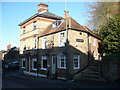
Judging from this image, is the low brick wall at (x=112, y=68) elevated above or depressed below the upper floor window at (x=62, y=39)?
below

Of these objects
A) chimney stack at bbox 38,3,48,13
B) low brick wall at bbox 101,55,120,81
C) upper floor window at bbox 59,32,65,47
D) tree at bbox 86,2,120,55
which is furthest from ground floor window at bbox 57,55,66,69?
chimney stack at bbox 38,3,48,13

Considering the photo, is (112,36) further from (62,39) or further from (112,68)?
(62,39)

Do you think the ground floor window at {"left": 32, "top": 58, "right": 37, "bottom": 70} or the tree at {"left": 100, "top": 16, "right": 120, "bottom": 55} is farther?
the ground floor window at {"left": 32, "top": 58, "right": 37, "bottom": 70}

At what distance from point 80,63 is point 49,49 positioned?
16.5 feet

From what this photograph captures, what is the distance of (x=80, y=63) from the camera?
18516mm

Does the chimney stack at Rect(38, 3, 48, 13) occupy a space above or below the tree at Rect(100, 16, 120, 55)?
above

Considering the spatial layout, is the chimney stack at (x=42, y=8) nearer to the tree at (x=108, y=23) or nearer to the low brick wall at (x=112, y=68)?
the tree at (x=108, y=23)

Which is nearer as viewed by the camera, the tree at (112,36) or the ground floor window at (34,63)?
the tree at (112,36)

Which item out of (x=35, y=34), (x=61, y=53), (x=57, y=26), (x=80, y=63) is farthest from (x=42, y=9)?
(x=80, y=63)

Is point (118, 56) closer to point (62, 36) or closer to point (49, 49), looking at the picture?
point (62, 36)

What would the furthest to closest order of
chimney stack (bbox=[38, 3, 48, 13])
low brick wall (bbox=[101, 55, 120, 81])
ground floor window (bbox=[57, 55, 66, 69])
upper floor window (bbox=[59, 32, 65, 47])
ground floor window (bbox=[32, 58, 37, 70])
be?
chimney stack (bbox=[38, 3, 48, 13]) < ground floor window (bbox=[32, 58, 37, 70]) < upper floor window (bbox=[59, 32, 65, 47]) < ground floor window (bbox=[57, 55, 66, 69]) < low brick wall (bbox=[101, 55, 120, 81])

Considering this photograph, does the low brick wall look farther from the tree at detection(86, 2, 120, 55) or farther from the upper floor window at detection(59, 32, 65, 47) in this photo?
the upper floor window at detection(59, 32, 65, 47)

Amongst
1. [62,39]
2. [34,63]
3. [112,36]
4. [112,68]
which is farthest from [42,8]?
[112,68]

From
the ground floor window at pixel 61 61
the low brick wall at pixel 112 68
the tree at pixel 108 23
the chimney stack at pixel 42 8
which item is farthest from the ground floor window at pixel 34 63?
the low brick wall at pixel 112 68
